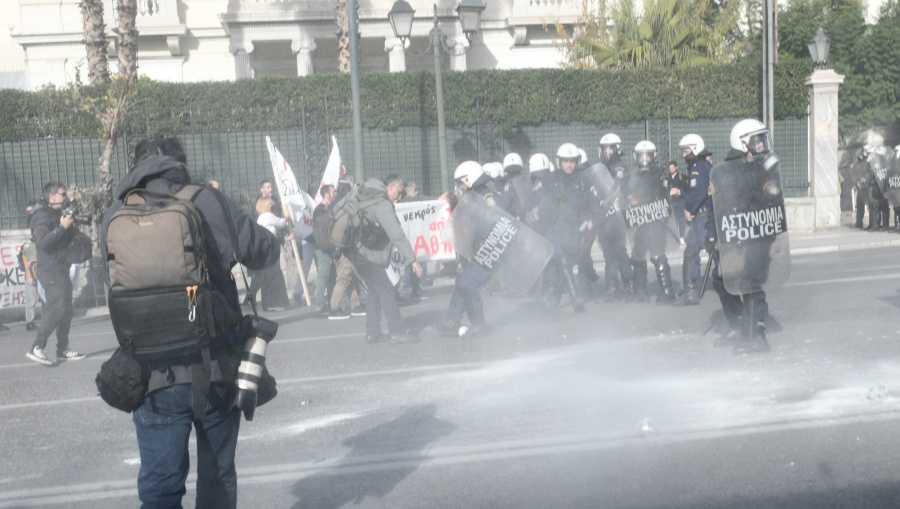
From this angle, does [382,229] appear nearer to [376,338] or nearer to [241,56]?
[376,338]

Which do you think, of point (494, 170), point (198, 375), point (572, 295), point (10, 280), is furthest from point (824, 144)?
point (198, 375)

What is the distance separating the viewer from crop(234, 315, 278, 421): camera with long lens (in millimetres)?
4156

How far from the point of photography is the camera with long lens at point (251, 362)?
13.6 ft

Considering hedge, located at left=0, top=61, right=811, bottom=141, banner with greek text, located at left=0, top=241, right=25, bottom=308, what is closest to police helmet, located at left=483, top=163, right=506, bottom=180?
hedge, located at left=0, top=61, right=811, bottom=141

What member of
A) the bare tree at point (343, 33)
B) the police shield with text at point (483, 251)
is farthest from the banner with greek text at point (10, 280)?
the bare tree at point (343, 33)

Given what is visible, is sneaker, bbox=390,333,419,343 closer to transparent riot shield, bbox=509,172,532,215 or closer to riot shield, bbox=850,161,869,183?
transparent riot shield, bbox=509,172,532,215

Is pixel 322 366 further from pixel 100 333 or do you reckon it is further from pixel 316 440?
pixel 100 333

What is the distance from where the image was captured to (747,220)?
852 cm

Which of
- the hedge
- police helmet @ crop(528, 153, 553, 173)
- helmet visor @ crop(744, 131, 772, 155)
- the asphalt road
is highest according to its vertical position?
the hedge

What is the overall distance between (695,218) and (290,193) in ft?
19.4

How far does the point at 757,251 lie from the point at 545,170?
15.4ft

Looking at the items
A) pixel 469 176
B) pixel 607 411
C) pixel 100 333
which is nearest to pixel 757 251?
pixel 607 411

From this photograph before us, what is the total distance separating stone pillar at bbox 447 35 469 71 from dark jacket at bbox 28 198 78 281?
18.6m

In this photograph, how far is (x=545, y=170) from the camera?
1298cm
